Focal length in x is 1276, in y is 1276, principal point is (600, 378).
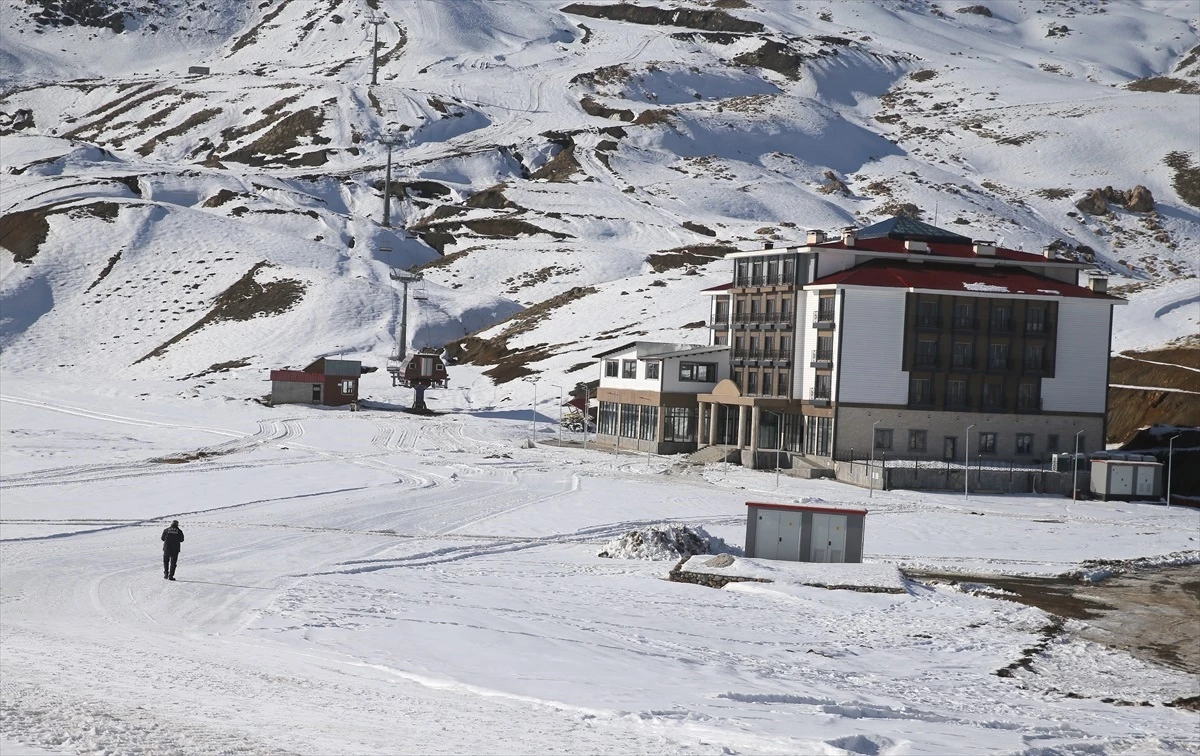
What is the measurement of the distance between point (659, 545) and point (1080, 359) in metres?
41.4

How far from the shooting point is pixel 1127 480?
212 ft

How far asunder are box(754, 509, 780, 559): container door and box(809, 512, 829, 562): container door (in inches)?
45.9

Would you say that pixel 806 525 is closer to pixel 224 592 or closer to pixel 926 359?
pixel 224 592

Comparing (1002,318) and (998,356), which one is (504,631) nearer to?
(998,356)

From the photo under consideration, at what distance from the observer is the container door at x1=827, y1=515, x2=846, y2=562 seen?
135ft

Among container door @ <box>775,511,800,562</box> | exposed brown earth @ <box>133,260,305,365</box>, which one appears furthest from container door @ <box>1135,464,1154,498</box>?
exposed brown earth @ <box>133,260,305,365</box>

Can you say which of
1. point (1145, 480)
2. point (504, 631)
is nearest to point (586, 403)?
point (1145, 480)

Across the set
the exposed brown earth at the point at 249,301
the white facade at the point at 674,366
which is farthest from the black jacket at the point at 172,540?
the exposed brown earth at the point at 249,301

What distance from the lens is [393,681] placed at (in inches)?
879

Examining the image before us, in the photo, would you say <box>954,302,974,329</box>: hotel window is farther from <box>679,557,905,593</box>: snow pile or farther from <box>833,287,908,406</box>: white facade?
<box>679,557,905,593</box>: snow pile

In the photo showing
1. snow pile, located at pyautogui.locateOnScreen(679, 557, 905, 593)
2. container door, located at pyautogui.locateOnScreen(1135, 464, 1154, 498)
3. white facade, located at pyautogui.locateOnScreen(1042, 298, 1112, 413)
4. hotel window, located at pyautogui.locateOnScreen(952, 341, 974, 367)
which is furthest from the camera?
white facade, located at pyautogui.locateOnScreen(1042, 298, 1112, 413)

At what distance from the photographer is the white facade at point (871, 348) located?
70562 millimetres

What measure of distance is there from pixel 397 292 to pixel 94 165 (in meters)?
73.4

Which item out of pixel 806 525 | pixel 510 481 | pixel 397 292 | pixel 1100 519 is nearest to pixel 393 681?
pixel 806 525
